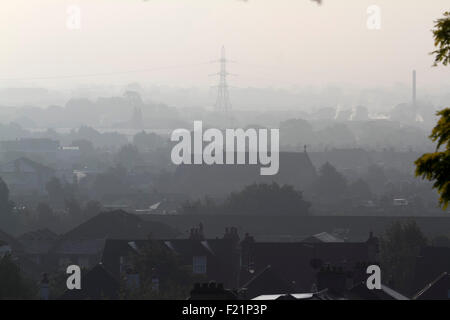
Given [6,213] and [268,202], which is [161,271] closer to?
[6,213]

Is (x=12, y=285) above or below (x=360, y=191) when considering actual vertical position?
above

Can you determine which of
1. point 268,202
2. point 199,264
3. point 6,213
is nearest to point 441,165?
point 199,264

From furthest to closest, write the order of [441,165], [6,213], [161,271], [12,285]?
[6,213] < [161,271] < [12,285] < [441,165]

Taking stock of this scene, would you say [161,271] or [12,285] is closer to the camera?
[12,285]

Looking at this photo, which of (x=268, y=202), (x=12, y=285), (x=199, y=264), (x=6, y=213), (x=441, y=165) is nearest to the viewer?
(x=441, y=165)

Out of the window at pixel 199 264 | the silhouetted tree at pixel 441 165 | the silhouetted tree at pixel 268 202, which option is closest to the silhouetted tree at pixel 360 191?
the silhouetted tree at pixel 268 202

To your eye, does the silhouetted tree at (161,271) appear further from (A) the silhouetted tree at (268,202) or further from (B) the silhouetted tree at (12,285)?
(A) the silhouetted tree at (268,202)

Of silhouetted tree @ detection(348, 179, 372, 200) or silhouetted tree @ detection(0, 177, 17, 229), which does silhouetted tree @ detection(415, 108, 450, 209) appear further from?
silhouetted tree @ detection(348, 179, 372, 200)

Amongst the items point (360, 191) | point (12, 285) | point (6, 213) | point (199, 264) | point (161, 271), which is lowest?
point (360, 191)
